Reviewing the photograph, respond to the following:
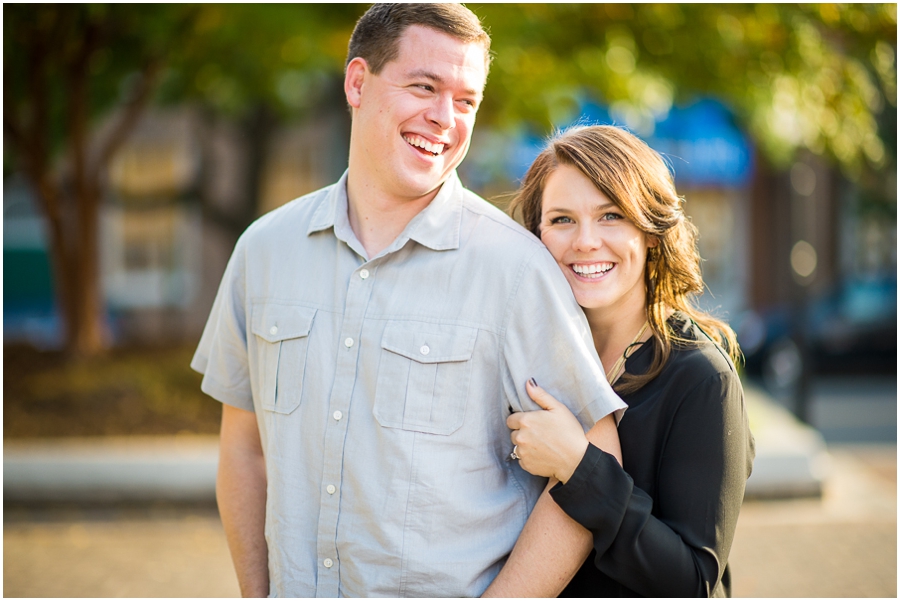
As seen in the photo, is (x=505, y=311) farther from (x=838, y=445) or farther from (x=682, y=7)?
(x=838, y=445)

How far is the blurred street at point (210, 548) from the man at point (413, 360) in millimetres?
3085

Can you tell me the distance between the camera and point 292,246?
219 cm

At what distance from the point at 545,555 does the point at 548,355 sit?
1.56 ft

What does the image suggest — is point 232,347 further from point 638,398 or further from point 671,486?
point 671,486

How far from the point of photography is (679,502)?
192cm

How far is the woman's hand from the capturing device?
186cm

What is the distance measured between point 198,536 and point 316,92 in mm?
8485

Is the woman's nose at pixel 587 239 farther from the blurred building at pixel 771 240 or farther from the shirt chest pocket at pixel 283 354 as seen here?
the blurred building at pixel 771 240

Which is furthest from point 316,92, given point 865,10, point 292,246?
point 292,246

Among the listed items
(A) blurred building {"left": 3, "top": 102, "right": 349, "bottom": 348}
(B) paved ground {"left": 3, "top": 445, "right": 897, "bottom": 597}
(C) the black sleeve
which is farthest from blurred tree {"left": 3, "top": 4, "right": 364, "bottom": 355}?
(A) blurred building {"left": 3, "top": 102, "right": 349, "bottom": 348}

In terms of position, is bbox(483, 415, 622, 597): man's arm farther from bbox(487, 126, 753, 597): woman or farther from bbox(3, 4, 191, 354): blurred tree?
bbox(3, 4, 191, 354): blurred tree

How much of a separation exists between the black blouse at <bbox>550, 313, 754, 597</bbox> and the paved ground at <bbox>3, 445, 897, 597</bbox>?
10.3 feet

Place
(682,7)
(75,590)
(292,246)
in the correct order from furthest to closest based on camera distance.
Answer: (682,7)
(75,590)
(292,246)

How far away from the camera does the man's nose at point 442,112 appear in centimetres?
198
